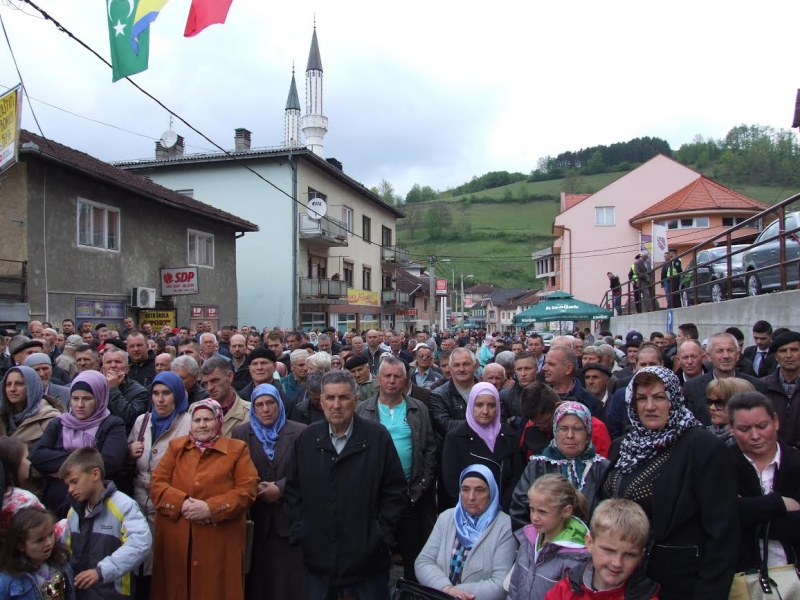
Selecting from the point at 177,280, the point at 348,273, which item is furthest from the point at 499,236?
the point at 177,280

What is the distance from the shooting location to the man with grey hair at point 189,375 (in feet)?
16.8

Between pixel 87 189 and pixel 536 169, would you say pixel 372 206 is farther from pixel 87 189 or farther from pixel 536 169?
pixel 536 169

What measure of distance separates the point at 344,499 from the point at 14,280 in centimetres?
1222

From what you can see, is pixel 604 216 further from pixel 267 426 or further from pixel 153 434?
pixel 153 434

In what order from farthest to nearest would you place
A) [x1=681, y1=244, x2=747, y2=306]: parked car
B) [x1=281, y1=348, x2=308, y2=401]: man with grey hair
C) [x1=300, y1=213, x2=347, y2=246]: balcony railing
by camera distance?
[x1=300, y1=213, x2=347, y2=246]: balcony railing, [x1=681, y1=244, x2=747, y2=306]: parked car, [x1=281, y1=348, x2=308, y2=401]: man with grey hair

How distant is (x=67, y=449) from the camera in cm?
401

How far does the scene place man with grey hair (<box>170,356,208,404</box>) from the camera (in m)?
5.12

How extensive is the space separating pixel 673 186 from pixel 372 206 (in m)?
19.2

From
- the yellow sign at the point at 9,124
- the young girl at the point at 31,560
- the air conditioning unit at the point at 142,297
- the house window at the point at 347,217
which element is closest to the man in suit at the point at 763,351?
the young girl at the point at 31,560

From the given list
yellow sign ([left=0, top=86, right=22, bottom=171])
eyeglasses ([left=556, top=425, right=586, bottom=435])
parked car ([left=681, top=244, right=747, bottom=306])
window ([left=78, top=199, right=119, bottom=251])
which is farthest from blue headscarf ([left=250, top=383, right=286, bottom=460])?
window ([left=78, top=199, right=119, bottom=251])

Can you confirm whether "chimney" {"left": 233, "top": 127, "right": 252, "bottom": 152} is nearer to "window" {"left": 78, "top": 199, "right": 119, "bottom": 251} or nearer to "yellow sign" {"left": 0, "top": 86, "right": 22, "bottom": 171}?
"window" {"left": 78, "top": 199, "right": 119, "bottom": 251}

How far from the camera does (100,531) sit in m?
3.57

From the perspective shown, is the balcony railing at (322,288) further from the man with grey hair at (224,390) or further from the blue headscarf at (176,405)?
the blue headscarf at (176,405)

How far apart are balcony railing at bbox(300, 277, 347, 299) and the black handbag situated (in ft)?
77.4
